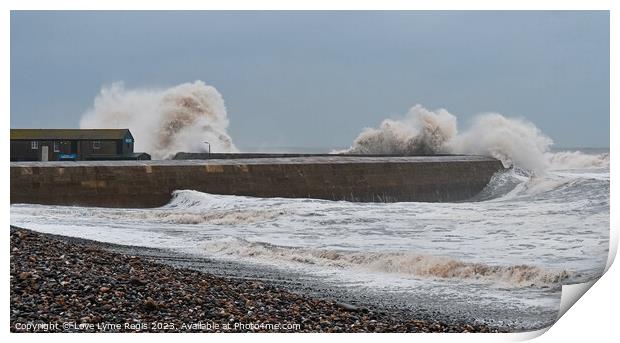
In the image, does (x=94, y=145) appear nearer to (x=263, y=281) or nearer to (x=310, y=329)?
(x=263, y=281)

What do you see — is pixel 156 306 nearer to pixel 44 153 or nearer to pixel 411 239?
pixel 411 239

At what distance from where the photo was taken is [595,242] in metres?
7.11

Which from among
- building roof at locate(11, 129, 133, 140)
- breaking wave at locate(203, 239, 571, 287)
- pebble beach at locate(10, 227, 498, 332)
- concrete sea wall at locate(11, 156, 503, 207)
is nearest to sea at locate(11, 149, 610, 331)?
breaking wave at locate(203, 239, 571, 287)

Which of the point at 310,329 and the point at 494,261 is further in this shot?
the point at 494,261

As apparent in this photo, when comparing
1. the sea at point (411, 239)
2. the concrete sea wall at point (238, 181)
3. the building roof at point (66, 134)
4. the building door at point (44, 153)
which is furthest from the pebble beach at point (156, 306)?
the concrete sea wall at point (238, 181)

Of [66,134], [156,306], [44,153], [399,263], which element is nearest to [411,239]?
[399,263]

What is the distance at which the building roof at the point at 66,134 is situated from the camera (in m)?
6.64

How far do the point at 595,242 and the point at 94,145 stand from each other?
5126 mm

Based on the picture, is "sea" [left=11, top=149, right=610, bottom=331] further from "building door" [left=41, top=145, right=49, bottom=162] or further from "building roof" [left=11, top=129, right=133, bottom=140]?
"building roof" [left=11, top=129, right=133, bottom=140]

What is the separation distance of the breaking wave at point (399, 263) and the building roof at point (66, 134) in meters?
1.68

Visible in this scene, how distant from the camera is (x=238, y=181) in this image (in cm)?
1029

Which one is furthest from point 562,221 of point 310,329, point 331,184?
point 310,329

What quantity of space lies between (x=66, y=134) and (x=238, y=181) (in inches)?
114

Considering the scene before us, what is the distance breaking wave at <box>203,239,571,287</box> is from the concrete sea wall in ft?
9.55
